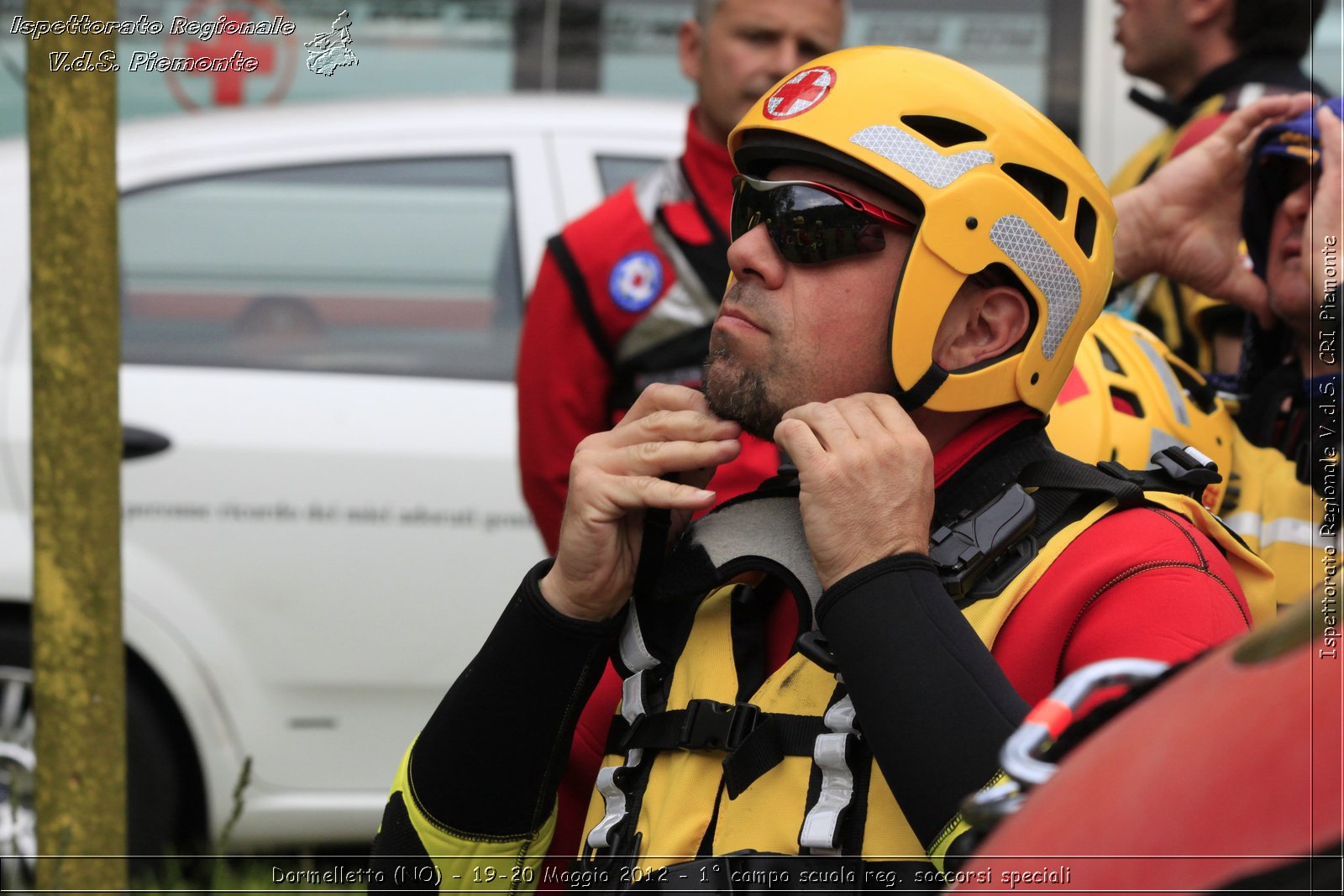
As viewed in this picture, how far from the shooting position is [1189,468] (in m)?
2.05

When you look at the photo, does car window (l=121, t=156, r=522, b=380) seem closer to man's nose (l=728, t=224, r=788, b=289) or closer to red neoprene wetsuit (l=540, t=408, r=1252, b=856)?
man's nose (l=728, t=224, r=788, b=289)

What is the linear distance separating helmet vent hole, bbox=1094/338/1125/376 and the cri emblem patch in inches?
48.4

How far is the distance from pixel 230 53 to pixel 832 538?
16.9 ft

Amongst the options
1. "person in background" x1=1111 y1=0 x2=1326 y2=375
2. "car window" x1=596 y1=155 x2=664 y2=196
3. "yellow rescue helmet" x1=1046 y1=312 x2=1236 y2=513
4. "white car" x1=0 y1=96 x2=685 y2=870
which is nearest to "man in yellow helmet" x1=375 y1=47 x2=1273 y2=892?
"yellow rescue helmet" x1=1046 y1=312 x2=1236 y2=513

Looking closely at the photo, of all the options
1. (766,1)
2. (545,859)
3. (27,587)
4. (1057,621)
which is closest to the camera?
(1057,621)

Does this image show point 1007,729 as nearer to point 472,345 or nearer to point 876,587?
point 876,587

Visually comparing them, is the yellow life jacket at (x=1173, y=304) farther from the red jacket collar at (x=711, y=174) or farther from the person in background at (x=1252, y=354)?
the red jacket collar at (x=711, y=174)

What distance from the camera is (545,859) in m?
2.18

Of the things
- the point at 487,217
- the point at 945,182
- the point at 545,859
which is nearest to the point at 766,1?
→ the point at 487,217

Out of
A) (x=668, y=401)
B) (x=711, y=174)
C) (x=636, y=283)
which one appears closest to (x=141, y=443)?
(x=636, y=283)

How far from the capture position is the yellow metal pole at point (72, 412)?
2482 millimetres

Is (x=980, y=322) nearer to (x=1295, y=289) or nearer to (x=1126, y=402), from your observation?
(x=1126, y=402)

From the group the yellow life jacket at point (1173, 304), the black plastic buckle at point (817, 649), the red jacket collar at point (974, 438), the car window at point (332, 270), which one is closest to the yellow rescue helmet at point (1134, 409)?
the red jacket collar at point (974, 438)

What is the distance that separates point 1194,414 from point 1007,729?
1001 mm
